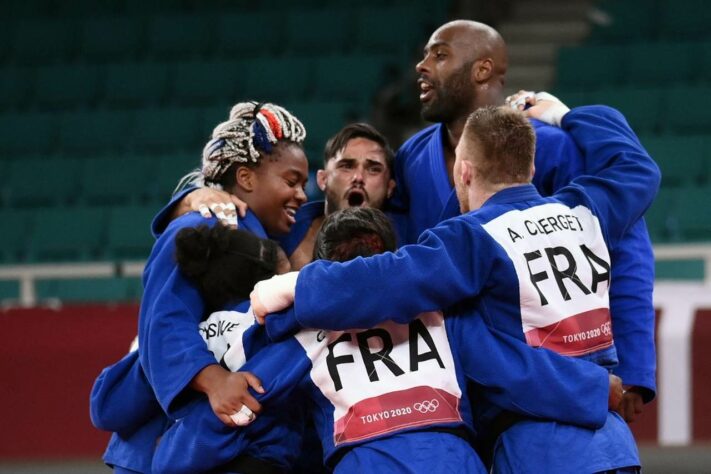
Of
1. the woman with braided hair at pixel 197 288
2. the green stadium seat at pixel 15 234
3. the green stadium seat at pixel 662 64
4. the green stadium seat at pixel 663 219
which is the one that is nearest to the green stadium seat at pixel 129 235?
the green stadium seat at pixel 15 234

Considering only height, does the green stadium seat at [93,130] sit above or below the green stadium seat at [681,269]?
above

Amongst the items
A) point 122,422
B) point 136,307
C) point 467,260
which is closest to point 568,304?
point 467,260

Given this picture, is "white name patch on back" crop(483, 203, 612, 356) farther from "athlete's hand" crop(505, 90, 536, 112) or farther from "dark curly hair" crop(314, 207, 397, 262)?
"athlete's hand" crop(505, 90, 536, 112)

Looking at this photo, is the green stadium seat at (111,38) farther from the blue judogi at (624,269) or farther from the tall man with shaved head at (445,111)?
the blue judogi at (624,269)

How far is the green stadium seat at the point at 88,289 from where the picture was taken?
287 inches

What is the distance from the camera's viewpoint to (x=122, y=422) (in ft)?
8.64

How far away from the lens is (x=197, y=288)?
→ 8.48 ft

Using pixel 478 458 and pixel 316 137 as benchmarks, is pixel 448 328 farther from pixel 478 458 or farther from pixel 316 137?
pixel 316 137

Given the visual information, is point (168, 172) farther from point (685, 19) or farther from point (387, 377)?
point (387, 377)

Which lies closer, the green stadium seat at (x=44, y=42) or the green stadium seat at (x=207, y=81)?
the green stadium seat at (x=207, y=81)

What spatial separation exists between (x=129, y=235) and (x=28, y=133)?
6.09 ft

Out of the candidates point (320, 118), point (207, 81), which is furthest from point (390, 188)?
point (207, 81)

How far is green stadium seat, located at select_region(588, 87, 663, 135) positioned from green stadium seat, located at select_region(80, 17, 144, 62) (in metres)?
4.21

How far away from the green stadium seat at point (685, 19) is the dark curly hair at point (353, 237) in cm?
697
